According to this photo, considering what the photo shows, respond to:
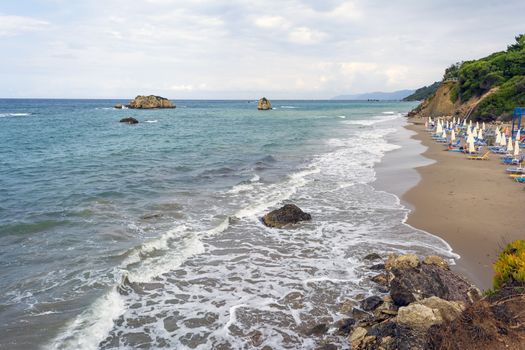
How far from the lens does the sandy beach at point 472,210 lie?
11.2m

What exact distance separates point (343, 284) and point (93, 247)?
7.89 metres

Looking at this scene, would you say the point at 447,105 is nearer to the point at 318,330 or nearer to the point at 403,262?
the point at 403,262

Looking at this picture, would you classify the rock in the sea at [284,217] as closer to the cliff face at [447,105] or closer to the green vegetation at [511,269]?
the green vegetation at [511,269]

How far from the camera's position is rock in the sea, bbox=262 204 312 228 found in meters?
14.5

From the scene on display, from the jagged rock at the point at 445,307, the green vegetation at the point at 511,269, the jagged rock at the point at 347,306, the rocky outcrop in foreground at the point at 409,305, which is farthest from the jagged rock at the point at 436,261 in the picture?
the jagged rock at the point at 445,307

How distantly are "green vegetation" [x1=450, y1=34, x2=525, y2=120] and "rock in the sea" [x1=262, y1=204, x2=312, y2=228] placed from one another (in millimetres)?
43920

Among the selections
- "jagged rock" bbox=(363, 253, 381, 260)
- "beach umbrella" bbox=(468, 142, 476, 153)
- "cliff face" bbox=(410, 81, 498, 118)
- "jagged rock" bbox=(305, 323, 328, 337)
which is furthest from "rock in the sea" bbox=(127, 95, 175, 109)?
"jagged rock" bbox=(305, 323, 328, 337)

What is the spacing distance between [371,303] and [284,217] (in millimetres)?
6392

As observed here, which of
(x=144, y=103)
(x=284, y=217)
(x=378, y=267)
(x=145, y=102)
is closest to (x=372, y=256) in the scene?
(x=378, y=267)

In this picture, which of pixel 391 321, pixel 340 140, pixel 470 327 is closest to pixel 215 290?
pixel 391 321

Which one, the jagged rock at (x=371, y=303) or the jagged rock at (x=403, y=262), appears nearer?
the jagged rock at (x=371, y=303)

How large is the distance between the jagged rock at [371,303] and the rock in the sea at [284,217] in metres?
5.90

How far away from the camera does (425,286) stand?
8.38 meters

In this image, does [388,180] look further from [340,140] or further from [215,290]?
[340,140]
